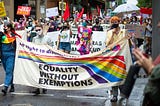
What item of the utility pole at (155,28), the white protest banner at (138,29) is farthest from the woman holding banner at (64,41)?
the utility pole at (155,28)

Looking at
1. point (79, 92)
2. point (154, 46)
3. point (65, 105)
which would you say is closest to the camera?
point (65, 105)

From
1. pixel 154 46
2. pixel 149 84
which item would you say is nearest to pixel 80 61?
pixel 154 46

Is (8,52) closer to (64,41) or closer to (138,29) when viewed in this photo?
(64,41)

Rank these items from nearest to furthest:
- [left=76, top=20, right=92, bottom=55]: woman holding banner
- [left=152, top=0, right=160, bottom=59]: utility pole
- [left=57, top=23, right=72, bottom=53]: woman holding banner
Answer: [left=152, top=0, right=160, bottom=59]: utility pole
[left=57, top=23, right=72, bottom=53]: woman holding banner
[left=76, top=20, right=92, bottom=55]: woman holding banner

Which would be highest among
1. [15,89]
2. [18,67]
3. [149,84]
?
[149,84]

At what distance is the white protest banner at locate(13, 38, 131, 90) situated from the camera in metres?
9.11

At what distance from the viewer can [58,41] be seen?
18.1 meters

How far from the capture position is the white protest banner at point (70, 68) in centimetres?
911

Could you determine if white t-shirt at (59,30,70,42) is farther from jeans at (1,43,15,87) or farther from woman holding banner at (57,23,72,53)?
jeans at (1,43,15,87)

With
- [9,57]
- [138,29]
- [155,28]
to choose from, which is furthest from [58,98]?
[138,29]

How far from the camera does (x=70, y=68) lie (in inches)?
366

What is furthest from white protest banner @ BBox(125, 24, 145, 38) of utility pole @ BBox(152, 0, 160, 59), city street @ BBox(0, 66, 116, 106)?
city street @ BBox(0, 66, 116, 106)

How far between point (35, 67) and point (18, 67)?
16.2 inches

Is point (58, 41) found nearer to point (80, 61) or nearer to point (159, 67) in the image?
point (80, 61)
